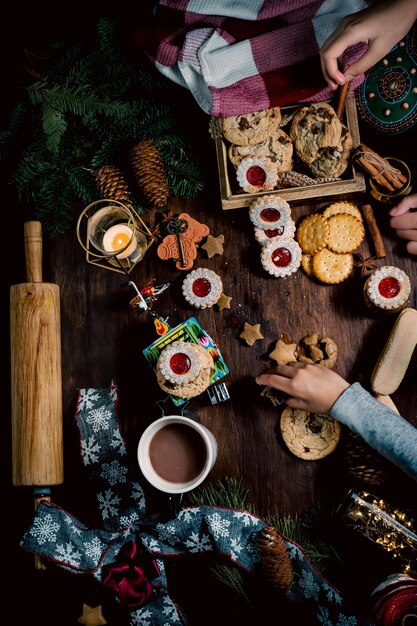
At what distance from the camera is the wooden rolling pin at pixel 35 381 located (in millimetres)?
1445

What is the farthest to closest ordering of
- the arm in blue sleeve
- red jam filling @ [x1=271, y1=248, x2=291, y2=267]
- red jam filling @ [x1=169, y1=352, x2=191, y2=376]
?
red jam filling @ [x1=271, y1=248, x2=291, y2=267] → red jam filling @ [x1=169, y1=352, x2=191, y2=376] → the arm in blue sleeve

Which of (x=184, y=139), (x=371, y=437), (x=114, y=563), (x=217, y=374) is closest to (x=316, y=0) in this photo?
(x=184, y=139)

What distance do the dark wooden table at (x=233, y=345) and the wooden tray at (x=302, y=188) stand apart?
2.8 inches

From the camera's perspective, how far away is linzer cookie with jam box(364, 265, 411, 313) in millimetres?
1397

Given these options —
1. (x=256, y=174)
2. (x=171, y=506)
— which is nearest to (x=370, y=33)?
(x=256, y=174)

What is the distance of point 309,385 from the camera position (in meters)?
1.35

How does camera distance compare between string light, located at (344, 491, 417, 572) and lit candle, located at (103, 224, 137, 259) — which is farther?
lit candle, located at (103, 224, 137, 259)

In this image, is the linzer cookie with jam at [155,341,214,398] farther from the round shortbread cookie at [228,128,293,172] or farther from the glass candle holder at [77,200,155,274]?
the round shortbread cookie at [228,128,293,172]

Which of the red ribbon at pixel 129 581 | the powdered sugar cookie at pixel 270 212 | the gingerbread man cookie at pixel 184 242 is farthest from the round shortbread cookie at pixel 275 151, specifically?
the red ribbon at pixel 129 581

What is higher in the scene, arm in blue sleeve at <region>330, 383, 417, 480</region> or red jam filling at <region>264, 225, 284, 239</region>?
red jam filling at <region>264, 225, 284, 239</region>

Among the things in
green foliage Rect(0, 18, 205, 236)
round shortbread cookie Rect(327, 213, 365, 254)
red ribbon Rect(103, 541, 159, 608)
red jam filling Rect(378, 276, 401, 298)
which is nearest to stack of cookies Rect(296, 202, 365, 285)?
round shortbread cookie Rect(327, 213, 365, 254)

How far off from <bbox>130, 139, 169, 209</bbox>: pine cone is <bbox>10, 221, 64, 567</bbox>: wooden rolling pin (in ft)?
1.07

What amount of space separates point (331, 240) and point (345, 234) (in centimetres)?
4

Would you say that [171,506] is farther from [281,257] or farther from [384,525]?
[281,257]
